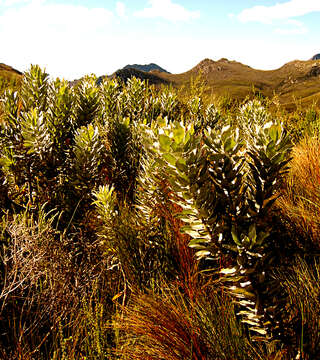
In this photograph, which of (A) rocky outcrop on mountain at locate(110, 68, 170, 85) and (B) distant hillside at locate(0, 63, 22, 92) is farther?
(B) distant hillside at locate(0, 63, 22, 92)

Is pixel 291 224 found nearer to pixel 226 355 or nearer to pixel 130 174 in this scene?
pixel 226 355

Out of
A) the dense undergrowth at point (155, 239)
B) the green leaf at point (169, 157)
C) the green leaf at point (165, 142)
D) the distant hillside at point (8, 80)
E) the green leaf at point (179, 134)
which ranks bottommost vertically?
the dense undergrowth at point (155, 239)

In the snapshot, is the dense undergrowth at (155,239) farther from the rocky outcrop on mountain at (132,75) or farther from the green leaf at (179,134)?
the rocky outcrop on mountain at (132,75)

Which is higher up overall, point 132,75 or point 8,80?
point 8,80

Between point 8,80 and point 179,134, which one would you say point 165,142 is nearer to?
point 179,134

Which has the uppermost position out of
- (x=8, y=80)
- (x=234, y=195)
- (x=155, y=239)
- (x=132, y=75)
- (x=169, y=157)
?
(x=8, y=80)

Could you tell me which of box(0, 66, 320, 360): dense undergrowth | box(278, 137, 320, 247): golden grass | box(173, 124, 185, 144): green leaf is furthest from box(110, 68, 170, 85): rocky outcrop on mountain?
box(173, 124, 185, 144): green leaf

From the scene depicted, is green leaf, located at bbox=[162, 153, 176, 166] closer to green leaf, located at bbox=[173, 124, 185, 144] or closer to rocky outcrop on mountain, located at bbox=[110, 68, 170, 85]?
green leaf, located at bbox=[173, 124, 185, 144]

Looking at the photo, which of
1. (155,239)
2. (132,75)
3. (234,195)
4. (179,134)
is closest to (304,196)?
(155,239)

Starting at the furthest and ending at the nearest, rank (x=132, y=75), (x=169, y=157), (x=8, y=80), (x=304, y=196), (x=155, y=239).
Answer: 1. (x=8, y=80)
2. (x=132, y=75)
3. (x=304, y=196)
4. (x=155, y=239)
5. (x=169, y=157)

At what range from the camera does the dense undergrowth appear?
1.09 meters

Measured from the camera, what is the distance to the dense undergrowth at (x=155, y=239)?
1.09 metres

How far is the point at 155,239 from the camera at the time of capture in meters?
1.96

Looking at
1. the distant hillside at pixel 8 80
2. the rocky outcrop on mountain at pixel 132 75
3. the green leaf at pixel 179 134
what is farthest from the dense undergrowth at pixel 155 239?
the distant hillside at pixel 8 80
